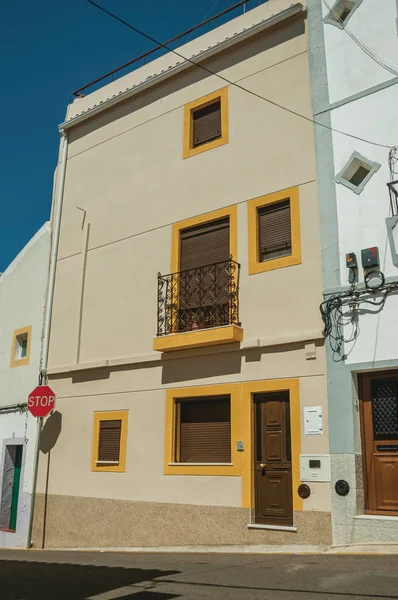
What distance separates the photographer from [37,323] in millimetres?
13805

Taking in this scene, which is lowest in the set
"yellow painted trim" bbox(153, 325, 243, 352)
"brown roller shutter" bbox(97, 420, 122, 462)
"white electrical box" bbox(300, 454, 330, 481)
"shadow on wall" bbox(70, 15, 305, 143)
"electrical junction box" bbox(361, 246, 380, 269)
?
"white electrical box" bbox(300, 454, 330, 481)

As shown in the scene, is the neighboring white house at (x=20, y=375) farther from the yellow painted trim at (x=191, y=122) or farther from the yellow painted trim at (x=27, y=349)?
the yellow painted trim at (x=191, y=122)

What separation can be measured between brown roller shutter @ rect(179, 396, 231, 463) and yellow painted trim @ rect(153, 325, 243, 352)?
0.97m

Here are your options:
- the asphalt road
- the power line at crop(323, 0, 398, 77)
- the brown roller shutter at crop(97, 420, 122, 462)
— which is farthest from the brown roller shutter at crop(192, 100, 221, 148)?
the asphalt road

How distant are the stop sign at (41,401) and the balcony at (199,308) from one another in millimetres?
3235

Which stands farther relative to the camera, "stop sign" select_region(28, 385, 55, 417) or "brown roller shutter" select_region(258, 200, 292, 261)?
"stop sign" select_region(28, 385, 55, 417)

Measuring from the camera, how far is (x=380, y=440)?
8.35 metres

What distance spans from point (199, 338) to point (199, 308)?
68 centimetres

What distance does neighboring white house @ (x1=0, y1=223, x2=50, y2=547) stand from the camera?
42.0 feet

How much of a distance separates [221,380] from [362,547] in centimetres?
341

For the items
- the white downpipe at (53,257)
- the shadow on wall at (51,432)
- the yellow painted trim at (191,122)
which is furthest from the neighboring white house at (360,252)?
the white downpipe at (53,257)

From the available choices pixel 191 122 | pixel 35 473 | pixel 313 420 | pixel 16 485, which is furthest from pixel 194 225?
pixel 16 485

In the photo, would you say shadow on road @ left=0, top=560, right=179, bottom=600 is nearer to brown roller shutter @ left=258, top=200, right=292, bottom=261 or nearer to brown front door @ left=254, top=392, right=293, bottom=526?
brown front door @ left=254, top=392, right=293, bottom=526

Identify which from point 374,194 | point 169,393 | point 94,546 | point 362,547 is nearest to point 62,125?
point 169,393
